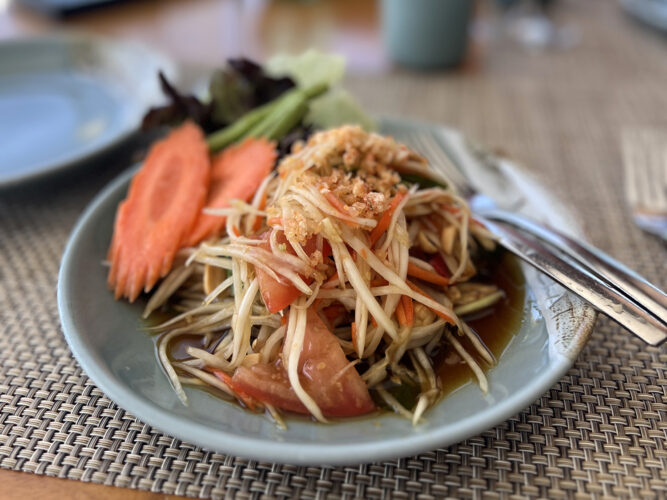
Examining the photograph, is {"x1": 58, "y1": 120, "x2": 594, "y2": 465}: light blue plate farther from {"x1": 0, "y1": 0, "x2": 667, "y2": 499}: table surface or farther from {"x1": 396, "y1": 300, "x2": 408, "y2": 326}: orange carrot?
{"x1": 396, "y1": 300, "x2": 408, "y2": 326}: orange carrot

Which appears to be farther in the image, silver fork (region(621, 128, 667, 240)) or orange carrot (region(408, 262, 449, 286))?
silver fork (region(621, 128, 667, 240))

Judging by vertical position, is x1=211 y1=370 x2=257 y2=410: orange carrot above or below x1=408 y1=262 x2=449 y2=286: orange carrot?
below

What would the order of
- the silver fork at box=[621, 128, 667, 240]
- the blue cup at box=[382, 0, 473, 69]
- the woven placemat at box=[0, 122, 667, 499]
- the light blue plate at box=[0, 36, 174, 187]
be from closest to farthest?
1. the woven placemat at box=[0, 122, 667, 499]
2. the silver fork at box=[621, 128, 667, 240]
3. the light blue plate at box=[0, 36, 174, 187]
4. the blue cup at box=[382, 0, 473, 69]

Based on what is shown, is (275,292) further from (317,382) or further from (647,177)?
(647,177)

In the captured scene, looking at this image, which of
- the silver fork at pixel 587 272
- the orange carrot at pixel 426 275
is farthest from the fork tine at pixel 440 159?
the orange carrot at pixel 426 275

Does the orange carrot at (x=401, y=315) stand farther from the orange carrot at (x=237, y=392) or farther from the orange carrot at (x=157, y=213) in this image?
the orange carrot at (x=157, y=213)

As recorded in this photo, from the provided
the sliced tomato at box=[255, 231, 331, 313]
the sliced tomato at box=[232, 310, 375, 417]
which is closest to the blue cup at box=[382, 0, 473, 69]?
the sliced tomato at box=[255, 231, 331, 313]

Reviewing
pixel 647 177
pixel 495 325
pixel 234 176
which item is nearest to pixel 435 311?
pixel 495 325
